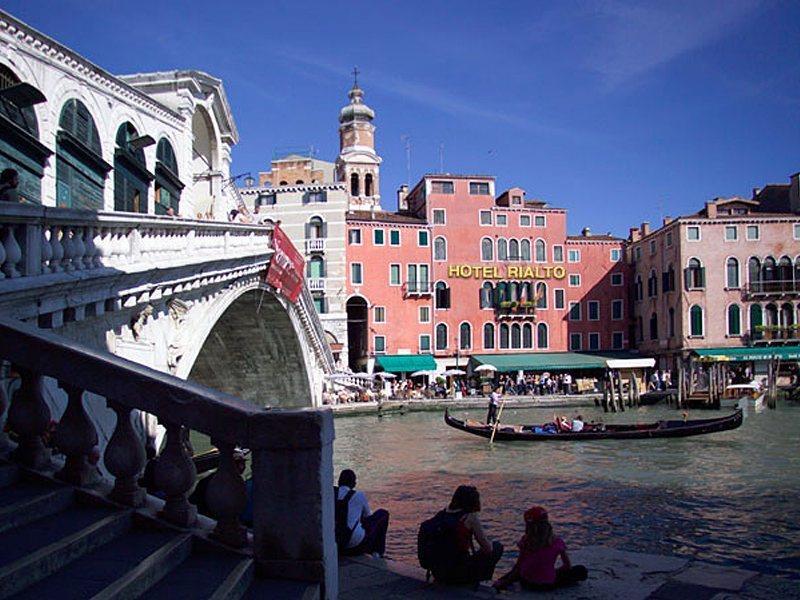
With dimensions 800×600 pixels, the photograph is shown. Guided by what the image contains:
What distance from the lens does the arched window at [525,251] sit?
40188mm

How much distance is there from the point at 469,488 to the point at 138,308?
491 centimetres

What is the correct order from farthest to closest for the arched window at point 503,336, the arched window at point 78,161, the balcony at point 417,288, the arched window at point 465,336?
the arched window at point 503,336 < the arched window at point 465,336 < the balcony at point 417,288 < the arched window at point 78,161

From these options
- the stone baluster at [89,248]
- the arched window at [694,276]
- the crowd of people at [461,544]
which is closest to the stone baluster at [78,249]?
the stone baluster at [89,248]

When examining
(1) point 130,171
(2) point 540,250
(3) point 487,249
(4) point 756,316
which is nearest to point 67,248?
(1) point 130,171

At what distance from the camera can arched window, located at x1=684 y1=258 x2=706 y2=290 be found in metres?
37.0

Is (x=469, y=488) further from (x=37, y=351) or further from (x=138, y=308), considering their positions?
(x=138, y=308)

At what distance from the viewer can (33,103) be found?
29.4ft

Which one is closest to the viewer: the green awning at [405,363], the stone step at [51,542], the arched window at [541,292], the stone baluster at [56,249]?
the stone step at [51,542]

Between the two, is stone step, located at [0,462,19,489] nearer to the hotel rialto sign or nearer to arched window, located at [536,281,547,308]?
the hotel rialto sign

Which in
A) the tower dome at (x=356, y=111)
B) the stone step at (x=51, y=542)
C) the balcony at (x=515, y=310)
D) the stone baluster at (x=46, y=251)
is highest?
the tower dome at (x=356, y=111)

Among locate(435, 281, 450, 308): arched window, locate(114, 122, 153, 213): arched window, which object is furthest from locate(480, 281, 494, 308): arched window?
locate(114, 122, 153, 213): arched window

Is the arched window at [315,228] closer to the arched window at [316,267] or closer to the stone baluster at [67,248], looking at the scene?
the arched window at [316,267]

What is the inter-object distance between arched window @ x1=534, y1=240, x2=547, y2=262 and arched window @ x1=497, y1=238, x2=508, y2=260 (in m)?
1.61

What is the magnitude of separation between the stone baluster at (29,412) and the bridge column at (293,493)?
95cm
